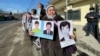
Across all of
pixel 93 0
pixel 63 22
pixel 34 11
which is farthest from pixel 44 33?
pixel 93 0

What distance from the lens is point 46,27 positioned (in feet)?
19.2

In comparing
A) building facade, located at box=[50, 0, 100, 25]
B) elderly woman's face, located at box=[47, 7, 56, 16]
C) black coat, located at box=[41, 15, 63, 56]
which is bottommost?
black coat, located at box=[41, 15, 63, 56]

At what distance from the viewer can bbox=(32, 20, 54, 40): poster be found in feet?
18.4

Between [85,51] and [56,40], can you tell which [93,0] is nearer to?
[85,51]

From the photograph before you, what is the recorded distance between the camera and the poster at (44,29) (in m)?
5.62

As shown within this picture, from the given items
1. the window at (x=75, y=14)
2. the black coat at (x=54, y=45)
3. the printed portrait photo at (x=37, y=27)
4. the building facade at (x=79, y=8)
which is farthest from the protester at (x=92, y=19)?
the window at (x=75, y=14)

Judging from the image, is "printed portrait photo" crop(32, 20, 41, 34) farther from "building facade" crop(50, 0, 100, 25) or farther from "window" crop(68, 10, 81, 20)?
"window" crop(68, 10, 81, 20)

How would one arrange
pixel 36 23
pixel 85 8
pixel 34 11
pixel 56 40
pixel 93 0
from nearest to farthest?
pixel 56 40, pixel 36 23, pixel 34 11, pixel 93 0, pixel 85 8

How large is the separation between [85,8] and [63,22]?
16.6 meters

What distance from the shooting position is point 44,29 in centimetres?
596

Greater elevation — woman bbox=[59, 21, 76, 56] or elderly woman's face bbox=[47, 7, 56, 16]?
elderly woman's face bbox=[47, 7, 56, 16]

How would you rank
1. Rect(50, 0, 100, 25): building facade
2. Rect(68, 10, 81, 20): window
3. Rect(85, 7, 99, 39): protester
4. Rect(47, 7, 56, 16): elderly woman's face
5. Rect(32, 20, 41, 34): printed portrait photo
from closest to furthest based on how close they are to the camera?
Rect(47, 7, 56, 16): elderly woman's face → Rect(32, 20, 41, 34): printed portrait photo → Rect(85, 7, 99, 39): protester → Rect(50, 0, 100, 25): building facade → Rect(68, 10, 81, 20): window

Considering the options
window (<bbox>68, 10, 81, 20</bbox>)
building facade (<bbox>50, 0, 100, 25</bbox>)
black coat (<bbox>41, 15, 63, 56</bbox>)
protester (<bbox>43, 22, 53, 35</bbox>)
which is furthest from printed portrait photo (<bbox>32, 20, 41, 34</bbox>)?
window (<bbox>68, 10, 81, 20</bbox>)

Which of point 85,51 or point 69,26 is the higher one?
point 69,26
